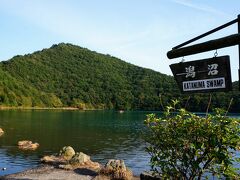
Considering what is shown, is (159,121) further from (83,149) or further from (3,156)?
(83,149)

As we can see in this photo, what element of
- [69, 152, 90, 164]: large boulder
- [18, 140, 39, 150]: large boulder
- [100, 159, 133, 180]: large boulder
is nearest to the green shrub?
[100, 159, 133, 180]: large boulder

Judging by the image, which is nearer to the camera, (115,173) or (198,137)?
(198,137)

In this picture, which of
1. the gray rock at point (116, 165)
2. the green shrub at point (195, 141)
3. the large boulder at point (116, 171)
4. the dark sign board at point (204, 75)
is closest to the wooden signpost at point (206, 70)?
the dark sign board at point (204, 75)

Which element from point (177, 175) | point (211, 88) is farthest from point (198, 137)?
point (211, 88)

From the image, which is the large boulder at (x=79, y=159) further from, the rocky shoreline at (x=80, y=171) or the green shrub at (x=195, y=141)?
the green shrub at (x=195, y=141)

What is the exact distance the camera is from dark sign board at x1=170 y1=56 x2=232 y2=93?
30.5ft

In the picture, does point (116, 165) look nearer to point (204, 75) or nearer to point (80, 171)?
point (80, 171)

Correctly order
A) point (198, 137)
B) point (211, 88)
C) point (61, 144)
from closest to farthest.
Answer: point (211, 88)
point (198, 137)
point (61, 144)

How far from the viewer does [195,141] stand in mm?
11547

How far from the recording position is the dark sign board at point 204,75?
9305 millimetres

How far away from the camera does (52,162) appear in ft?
133

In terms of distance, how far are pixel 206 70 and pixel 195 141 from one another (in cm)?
285

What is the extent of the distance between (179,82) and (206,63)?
3.55 feet

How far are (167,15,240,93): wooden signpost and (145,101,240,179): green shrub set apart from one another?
2073mm
